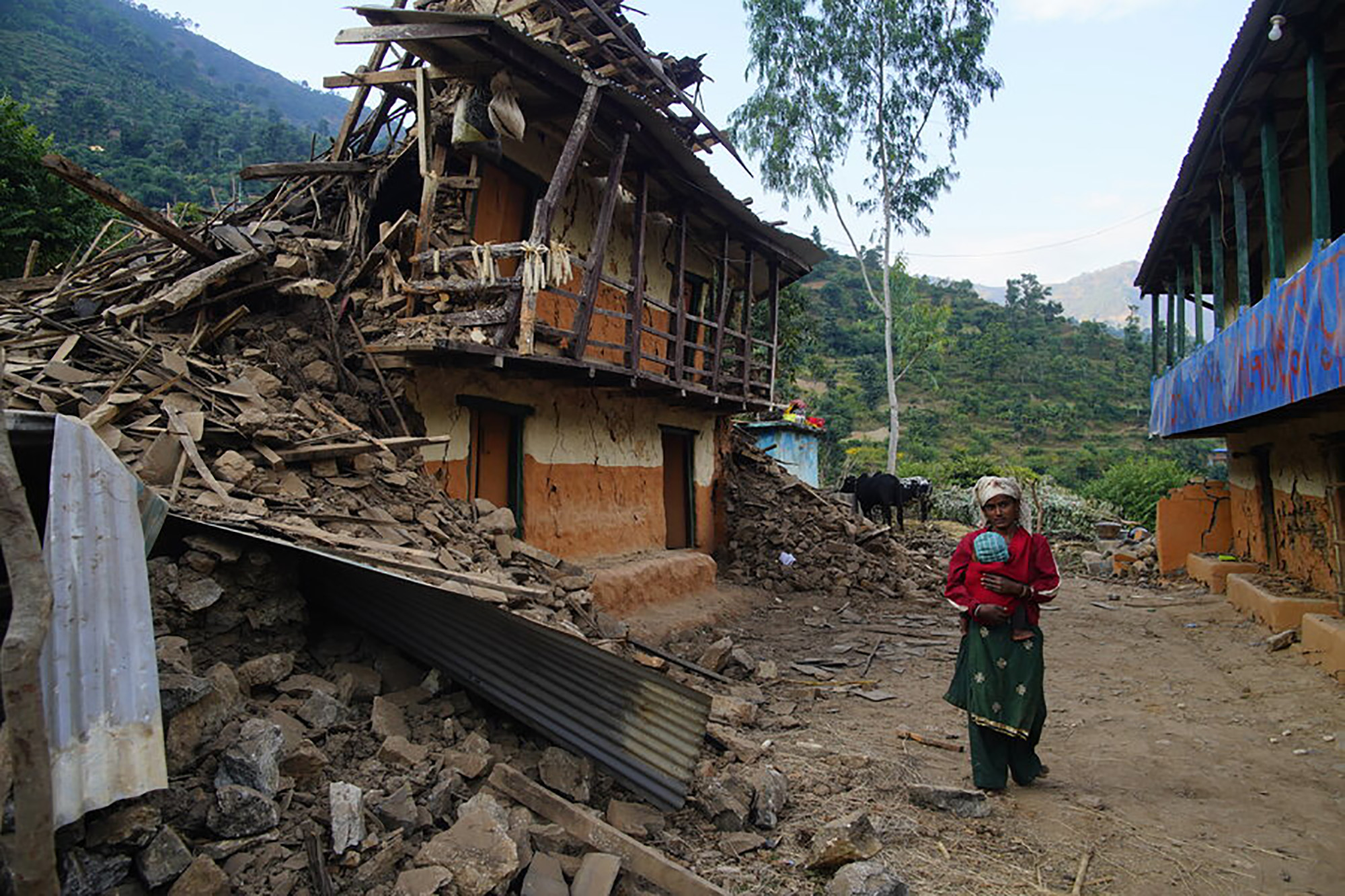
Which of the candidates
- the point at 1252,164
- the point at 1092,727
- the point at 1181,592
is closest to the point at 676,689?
the point at 1092,727

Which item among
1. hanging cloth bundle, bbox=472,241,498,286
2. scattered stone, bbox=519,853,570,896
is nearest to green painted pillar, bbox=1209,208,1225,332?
hanging cloth bundle, bbox=472,241,498,286

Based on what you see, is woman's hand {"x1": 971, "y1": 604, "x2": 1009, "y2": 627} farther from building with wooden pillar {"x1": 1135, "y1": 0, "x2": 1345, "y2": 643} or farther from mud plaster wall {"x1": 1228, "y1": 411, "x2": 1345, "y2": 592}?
mud plaster wall {"x1": 1228, "y1": 411, "x2": 1345, "y2": 592}

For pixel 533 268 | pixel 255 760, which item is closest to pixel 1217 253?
pixel 533 268

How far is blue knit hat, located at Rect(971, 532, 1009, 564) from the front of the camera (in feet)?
14.4

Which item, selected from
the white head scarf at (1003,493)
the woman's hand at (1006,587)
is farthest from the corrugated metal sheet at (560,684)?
the white head scarf at (1003,493)

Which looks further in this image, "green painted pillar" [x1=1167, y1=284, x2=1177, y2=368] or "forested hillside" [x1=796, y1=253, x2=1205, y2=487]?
"forested hillside" [x1=796, y1=253, x2=1205, y2=487]

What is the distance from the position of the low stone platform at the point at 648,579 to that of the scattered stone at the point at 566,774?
4.31 meters

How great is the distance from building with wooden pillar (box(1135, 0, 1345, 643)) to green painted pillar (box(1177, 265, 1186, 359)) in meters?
0.07

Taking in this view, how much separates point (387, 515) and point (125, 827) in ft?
9.36

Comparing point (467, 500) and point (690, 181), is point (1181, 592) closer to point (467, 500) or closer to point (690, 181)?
point (690, 181)

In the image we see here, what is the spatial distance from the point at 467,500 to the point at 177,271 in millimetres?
3406

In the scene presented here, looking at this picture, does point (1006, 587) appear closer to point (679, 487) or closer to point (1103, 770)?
point (1103, 770)

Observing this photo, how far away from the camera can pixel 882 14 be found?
20.8 meters

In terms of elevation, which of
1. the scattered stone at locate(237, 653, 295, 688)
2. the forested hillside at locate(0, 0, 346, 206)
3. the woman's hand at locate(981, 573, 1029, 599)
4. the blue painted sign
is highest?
the forested hillside at locate(0, 0, 346, 206)
